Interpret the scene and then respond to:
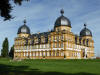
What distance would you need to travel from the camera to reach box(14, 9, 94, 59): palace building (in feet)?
174

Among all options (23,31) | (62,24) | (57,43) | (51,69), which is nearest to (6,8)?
(51,69)

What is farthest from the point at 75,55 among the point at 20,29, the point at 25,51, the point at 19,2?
the point at 19,2

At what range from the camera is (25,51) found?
222 feet

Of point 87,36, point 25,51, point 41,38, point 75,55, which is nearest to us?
point 75,55

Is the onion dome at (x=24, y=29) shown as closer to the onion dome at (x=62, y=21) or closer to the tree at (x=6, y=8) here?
the onion dome at (x=62, y=21)

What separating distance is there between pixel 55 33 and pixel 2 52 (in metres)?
29.0

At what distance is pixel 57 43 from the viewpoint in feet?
177

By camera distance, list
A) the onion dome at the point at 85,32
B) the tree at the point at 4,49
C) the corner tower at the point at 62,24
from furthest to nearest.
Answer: the onion dome at the point at 85,32 → the tree at the point at 4,49 → the corner tower at the point at 62,24

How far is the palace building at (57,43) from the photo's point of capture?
5306 centimetres

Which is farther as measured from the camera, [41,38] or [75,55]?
[41,38]

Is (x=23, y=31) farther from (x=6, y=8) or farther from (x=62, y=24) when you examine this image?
(x=6, y=8)

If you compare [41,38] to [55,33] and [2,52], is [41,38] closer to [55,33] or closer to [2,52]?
[55,33]

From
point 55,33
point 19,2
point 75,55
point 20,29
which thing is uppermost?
point 20,29

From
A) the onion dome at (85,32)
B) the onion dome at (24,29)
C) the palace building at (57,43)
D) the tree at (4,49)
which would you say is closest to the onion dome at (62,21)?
the palace building at (57,43)
